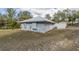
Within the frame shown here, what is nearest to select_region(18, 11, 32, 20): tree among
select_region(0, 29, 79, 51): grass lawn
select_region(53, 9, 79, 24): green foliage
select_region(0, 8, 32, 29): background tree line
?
select_region(0, 8, 32, 29): background tree line

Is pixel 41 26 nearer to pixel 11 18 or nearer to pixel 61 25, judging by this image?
pixel 61 25

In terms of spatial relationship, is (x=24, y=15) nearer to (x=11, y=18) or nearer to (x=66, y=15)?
(x=11, y=18)

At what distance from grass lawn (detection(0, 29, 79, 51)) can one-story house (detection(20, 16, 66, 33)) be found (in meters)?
0.05

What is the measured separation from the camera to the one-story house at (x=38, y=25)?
1.79m

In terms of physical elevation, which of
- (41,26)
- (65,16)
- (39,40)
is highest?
(65,16)

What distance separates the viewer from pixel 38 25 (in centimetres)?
181

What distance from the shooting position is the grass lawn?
1790 mm

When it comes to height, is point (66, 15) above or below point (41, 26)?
above

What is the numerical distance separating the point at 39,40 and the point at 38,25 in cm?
18

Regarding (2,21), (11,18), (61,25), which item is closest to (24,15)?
(11,18)

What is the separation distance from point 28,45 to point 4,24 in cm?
39

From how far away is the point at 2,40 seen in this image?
180cm
